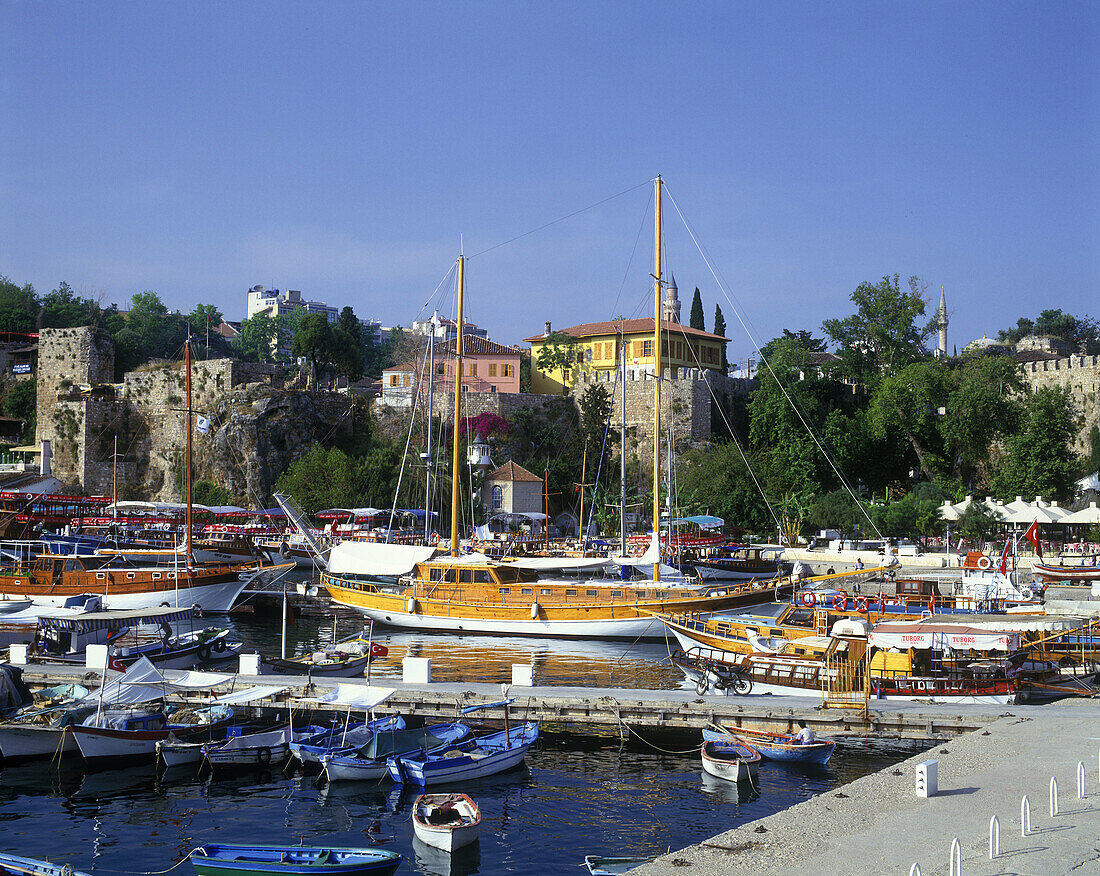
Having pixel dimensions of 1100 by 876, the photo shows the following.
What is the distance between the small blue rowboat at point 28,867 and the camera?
12789 millimetres

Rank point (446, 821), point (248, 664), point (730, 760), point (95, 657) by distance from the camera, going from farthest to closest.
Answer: point (95, 657) < point (248, 664) < point (730, 760) < point (446, 821)

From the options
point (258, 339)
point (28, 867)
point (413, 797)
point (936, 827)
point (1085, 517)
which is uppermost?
point (258, 339)

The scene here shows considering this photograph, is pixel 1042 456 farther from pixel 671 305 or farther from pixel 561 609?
pixel 671 305

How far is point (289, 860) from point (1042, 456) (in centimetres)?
4753

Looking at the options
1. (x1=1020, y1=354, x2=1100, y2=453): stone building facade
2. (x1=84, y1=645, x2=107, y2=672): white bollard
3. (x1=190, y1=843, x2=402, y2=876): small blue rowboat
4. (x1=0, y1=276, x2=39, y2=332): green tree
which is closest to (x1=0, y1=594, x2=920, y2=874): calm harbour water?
(x1=190, y1=843, x2=402, y2=876): small blue rowboat

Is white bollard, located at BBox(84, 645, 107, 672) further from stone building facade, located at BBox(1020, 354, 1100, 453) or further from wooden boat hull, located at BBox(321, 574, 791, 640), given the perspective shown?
stone building facade, located at BBox(1020, 354, 1100, 453)

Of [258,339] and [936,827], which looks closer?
[936,827]

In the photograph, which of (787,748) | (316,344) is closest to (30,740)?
(787,748)

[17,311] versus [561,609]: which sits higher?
[17,311]

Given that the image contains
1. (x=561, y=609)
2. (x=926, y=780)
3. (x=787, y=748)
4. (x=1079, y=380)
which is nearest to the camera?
(x=926, y=780)

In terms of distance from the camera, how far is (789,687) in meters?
21.1

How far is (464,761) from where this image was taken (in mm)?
17062

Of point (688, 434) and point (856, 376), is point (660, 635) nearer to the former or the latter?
point (688, 434)

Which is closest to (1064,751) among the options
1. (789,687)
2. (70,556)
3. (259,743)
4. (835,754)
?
(835,754)
